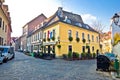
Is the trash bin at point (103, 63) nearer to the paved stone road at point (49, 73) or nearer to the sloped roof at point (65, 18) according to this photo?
the paved stone road at point (49, 73)

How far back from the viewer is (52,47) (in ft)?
106

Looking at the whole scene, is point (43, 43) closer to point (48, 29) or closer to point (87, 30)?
point (48, 29)

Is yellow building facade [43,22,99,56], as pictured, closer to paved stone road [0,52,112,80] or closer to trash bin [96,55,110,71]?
paved stone road [0,52,112,80]

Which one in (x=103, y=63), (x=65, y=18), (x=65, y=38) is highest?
(x=65, y=18)

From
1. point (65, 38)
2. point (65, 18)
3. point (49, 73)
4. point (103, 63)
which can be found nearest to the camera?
point (49, 73)

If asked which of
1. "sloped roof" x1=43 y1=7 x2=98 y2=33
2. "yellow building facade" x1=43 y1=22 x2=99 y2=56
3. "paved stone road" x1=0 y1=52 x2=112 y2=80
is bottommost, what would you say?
"paved stone road" x1=0 y1=52 x2=112 y2=80

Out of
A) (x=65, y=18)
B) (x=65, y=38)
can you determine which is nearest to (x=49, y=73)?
(x=65, y=38)

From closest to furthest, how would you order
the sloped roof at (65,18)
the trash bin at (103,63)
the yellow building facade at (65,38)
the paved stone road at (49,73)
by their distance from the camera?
1. the paved stone road at (49,73)
2. the trash bin at (103,63)
3. the yellow building facade at (65,38)
4. the sloped roof at (65,18)

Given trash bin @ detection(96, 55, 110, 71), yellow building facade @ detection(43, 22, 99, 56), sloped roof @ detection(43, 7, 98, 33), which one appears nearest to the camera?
trash bin @ detection(96, 55, 110, 71)

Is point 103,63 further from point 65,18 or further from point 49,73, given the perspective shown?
point 65,18

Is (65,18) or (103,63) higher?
(65,18)

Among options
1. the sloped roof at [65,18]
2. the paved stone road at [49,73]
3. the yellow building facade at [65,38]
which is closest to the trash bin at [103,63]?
the paved stone road at [49,73]

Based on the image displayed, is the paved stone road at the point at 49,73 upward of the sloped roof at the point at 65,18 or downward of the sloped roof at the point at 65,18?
downward

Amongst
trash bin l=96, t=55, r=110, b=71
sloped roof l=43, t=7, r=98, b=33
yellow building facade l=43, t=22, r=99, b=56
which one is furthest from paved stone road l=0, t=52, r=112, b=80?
sloped roof l=43, t=7, r=98, b=33
